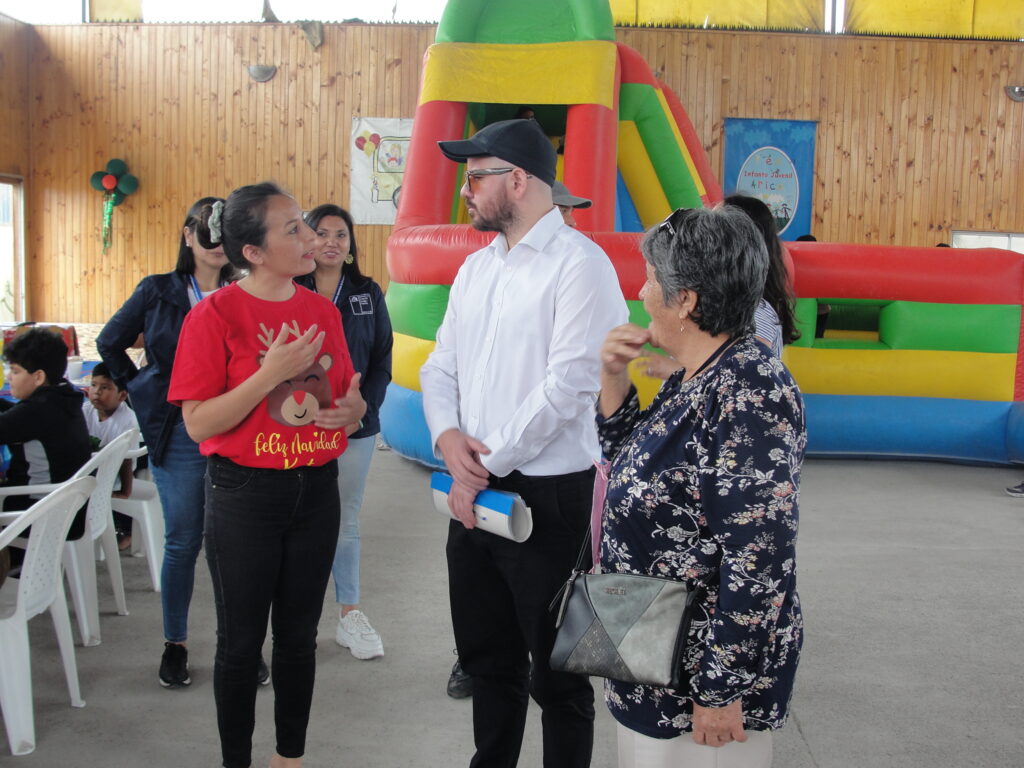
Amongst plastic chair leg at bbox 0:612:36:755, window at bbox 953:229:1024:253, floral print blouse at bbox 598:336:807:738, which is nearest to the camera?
floral print blouse at bbox 598:336:807:738

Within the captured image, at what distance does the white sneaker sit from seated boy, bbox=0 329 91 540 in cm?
92

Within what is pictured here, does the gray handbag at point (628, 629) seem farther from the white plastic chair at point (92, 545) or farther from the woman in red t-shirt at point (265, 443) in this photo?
the white plastic chair at point (92, 545)

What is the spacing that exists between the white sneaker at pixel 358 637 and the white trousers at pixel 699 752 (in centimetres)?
170

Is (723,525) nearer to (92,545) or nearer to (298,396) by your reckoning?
(298,396)

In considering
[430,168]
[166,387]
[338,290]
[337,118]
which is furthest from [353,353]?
[337,118]

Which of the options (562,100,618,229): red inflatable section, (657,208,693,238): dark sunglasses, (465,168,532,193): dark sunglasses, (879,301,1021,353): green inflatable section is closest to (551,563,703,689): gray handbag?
(657,208,693,238): dark sunglasses

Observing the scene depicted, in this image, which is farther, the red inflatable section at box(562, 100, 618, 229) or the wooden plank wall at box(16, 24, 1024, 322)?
the wooden plank wall at box(16, 24, 1024, 322)

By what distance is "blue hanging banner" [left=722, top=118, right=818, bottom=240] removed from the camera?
10.4 m

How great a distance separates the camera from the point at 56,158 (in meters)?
10.6

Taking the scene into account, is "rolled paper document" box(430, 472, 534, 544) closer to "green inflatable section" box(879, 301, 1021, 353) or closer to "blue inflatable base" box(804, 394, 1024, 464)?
"blue inflatable base" box(804, 394, 1024, 464)

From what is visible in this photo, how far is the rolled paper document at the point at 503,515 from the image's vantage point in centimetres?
181

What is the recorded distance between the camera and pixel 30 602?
2490mm

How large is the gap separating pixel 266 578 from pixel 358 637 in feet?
3.74

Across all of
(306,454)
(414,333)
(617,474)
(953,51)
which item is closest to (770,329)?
(617,474)
